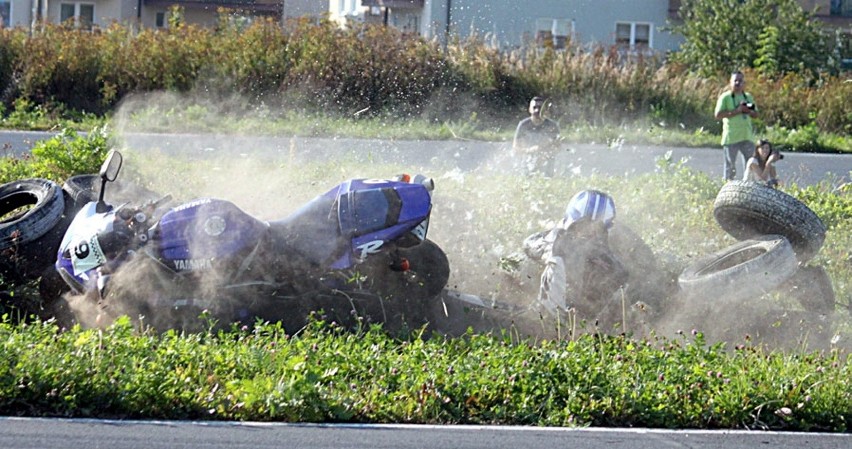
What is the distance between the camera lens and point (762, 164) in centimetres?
1625

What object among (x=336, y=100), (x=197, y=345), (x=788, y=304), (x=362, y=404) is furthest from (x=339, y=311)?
(x=336, y=100)

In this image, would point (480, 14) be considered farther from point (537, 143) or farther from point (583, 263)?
point (583, 263)

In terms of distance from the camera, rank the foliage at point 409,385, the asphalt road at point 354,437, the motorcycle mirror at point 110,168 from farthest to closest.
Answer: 1. the motorcycle mirror at point 110,168
2. the foliage at point 409,385
3. the asphalt road at point 354,437

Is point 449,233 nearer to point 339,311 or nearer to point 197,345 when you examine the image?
point 339,311

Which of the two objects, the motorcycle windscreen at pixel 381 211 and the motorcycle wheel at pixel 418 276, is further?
the motorcycle wheel at pixel 418 276

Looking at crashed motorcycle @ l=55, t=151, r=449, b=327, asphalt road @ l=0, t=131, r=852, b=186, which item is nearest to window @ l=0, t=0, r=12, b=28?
asphalt road @ l=0, t=131, r=852, b=186

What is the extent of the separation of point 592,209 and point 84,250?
13.3ft

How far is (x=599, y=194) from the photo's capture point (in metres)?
9.95

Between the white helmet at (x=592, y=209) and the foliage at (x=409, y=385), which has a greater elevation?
the white helmet at (x=592, y=209)

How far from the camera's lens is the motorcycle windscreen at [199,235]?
865 centimetres

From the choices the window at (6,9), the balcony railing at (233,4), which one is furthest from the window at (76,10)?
the balcony railing at (233,4)

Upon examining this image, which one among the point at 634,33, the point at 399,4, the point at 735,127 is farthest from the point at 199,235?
the point at 634,33

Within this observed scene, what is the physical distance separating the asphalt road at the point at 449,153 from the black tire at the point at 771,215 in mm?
4269

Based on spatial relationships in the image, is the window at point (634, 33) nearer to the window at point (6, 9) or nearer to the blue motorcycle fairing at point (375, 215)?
the window at point (6, 9)
